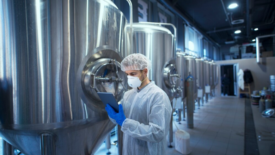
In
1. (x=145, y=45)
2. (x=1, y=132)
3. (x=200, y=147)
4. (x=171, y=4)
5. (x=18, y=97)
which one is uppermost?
(x=171, y=4)

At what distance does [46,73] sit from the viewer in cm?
93

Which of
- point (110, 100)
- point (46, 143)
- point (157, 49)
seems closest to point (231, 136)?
point (157, 49)

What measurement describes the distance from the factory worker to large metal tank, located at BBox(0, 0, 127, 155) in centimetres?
28

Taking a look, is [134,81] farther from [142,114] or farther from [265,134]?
[265,134]

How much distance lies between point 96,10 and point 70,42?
331mm

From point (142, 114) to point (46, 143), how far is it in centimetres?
65

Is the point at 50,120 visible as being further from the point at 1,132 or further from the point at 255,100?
the point at 255,100

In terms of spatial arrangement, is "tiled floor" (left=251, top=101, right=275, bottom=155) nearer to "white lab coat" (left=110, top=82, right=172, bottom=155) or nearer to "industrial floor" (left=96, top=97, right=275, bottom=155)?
"industrial floor" (left=96, top=97, right=275, bottom=155)

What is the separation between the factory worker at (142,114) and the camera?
1018 millimetres

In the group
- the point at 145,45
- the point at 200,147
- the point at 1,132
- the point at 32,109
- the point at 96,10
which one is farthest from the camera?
the point at 200,147

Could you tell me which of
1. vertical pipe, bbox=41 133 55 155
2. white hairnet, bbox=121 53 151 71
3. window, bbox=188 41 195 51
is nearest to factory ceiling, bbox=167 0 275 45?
window, bbox=188 41 195 51

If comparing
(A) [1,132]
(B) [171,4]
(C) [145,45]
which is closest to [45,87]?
(A) [1,132]

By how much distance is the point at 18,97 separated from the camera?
0.92 m

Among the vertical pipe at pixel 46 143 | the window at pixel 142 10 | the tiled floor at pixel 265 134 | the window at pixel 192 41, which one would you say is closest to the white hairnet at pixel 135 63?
the vertical pipe at pixel 46 143
